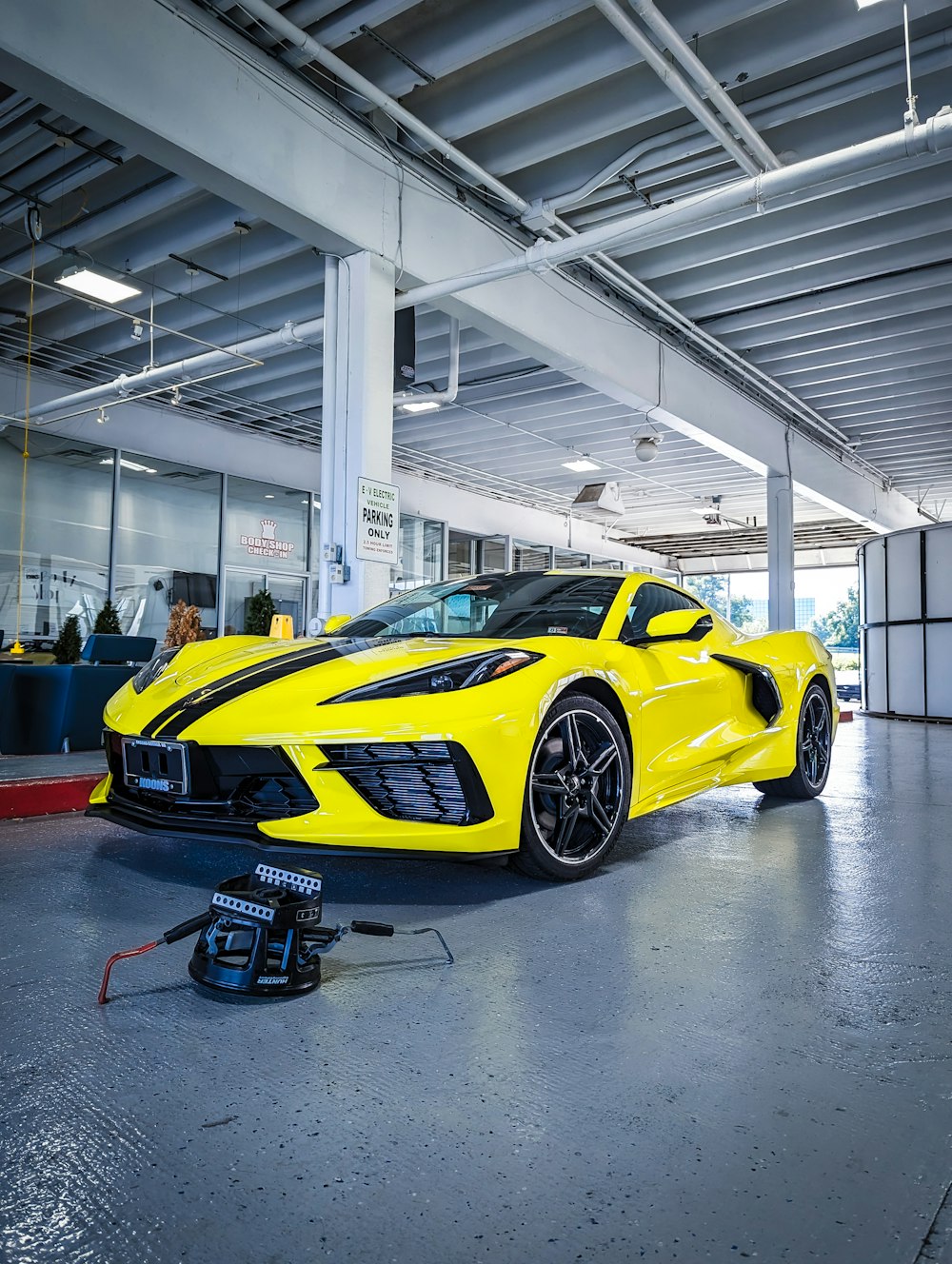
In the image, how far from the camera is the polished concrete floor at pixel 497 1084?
116 centimetres

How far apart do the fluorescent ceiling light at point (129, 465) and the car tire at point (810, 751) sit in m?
10.3

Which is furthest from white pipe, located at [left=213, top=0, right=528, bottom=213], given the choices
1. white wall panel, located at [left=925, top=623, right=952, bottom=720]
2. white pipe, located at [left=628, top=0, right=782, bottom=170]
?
white wall panel, located at [left=925, top=623, right=952, bottom=720]

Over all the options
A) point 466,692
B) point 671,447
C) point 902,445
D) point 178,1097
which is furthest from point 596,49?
point 902,445

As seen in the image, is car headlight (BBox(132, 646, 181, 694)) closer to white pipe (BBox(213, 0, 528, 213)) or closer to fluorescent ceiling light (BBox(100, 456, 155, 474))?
white pipe (BBox(213, 0, 528, 213))

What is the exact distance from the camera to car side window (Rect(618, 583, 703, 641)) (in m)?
3.61

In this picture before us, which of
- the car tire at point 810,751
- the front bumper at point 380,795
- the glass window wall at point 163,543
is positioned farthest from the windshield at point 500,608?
the glass window wall at point 163,543

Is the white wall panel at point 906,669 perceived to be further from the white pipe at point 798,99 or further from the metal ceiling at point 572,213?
the white pipe at point 798,99

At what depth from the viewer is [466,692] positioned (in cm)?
275

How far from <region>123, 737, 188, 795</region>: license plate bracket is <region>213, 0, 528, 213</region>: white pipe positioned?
169 inches

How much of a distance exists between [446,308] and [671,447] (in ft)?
27.0

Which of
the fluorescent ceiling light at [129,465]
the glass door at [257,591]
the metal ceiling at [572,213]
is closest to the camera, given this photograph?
the metal ceiling at [572,213]

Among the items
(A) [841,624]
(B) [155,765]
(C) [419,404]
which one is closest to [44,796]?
(B) [155,765]

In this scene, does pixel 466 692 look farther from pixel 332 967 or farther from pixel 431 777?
pixel 332 967

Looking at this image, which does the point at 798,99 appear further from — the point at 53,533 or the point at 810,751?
the point at 53,533
